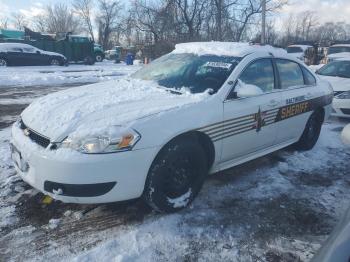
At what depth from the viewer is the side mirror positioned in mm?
3829

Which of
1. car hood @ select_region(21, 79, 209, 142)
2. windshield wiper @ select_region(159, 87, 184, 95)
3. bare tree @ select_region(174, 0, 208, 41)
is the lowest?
car hood @ select_region(21, 79, 209, 142)

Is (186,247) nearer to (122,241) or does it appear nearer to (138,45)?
(122,241)

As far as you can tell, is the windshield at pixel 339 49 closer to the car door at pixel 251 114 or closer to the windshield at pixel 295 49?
the windshield at pixel 295 49

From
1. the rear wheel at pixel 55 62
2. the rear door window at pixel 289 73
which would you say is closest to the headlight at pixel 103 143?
the rear door window at pixel 289 73

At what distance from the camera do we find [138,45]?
1184 inches

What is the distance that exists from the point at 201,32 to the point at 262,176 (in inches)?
942

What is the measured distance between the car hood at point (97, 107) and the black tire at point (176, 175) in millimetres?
379

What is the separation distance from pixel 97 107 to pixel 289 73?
110 inches

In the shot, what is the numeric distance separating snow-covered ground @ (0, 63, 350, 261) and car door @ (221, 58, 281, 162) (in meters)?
0.48

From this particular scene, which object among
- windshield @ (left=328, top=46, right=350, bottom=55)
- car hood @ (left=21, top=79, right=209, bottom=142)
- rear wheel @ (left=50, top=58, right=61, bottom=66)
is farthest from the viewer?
rear wheel @ (left=50, top=58, right=61, bottom=66)

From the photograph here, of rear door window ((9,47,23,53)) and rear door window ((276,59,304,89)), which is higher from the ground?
rear door window ((276,59,304,89))

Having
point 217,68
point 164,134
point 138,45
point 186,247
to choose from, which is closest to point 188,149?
point 164,134

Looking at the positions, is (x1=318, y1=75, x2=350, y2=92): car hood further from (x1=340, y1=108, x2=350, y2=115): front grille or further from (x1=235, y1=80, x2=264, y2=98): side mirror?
(x1=235, y1=80, x2=264, y2=98): side mirror

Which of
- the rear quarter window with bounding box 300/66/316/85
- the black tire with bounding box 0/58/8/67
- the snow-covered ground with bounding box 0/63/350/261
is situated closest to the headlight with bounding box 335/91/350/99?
the rear quarter window with bounding box 300/66/316/85
